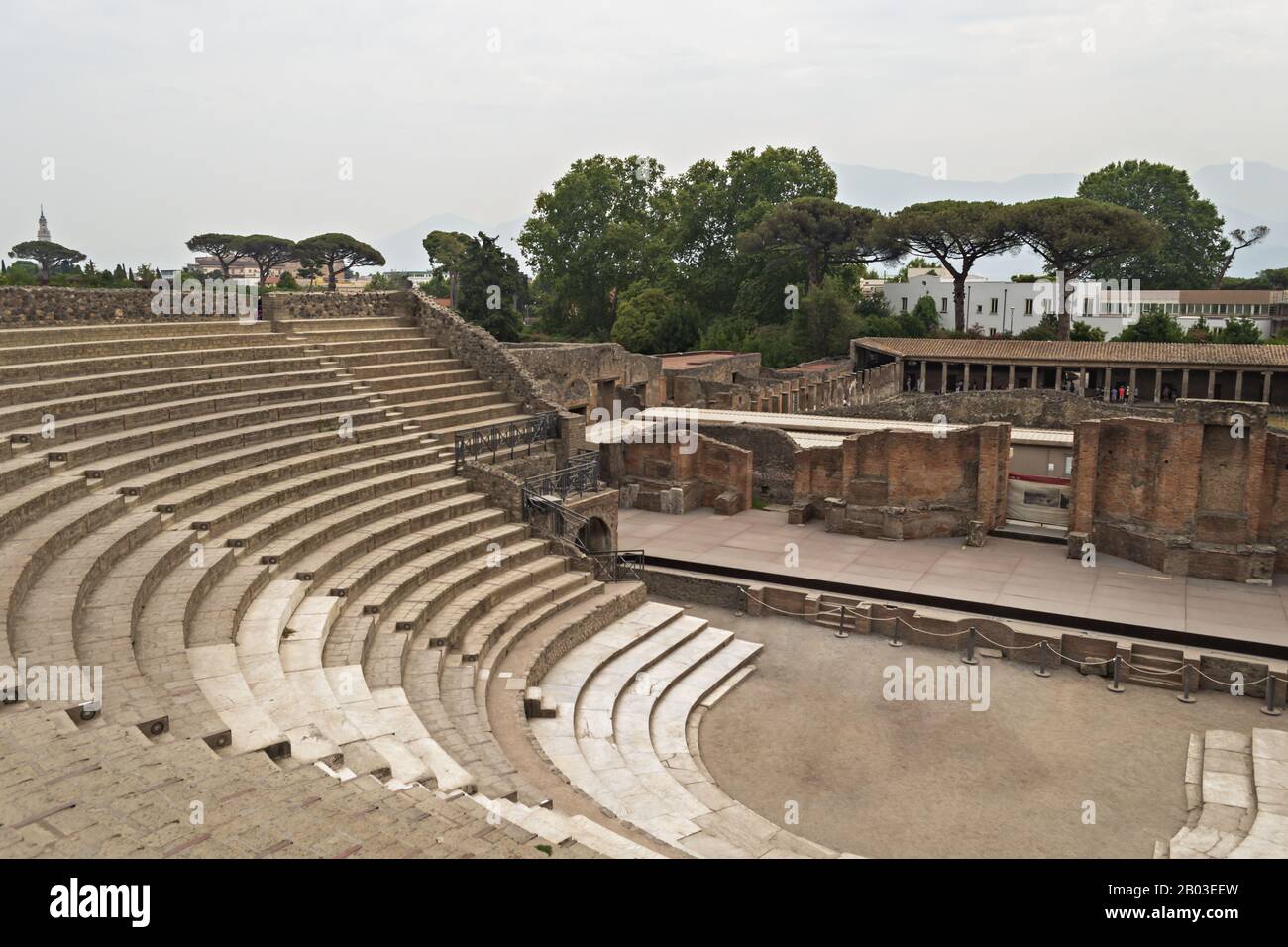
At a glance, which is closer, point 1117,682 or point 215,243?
point 1117,682

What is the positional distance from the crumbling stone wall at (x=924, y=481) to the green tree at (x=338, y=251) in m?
41.9

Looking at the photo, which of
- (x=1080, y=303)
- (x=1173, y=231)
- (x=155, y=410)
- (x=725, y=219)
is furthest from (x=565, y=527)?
(x=1173, y=231)

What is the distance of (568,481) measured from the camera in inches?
755

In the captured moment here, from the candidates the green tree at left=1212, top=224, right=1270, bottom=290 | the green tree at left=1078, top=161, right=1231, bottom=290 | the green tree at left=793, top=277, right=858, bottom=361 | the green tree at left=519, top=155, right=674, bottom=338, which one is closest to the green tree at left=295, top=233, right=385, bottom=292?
the green tree at left=519, top=155, right=674, bottom=338

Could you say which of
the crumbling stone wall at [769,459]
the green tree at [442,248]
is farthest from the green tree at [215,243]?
the crumbling stone wall at [769,459]

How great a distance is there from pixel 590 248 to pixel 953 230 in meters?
20.0

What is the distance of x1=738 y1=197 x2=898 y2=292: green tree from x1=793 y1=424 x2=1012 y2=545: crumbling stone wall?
1370 inches

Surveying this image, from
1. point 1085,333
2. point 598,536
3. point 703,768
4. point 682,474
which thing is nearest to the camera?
point 703,768

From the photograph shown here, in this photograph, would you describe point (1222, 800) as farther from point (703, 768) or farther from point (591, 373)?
point (591, 373)

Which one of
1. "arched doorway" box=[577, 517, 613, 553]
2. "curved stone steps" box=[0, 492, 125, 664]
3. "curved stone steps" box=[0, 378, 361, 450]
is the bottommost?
"arched doorway" box=[577, 517, 613, 553]

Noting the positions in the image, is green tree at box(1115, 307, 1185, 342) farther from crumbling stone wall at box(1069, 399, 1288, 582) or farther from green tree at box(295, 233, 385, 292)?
green tree at box(295, 233, 385, 292)

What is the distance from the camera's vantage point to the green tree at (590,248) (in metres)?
55.5

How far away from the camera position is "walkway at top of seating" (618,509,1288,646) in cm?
1652

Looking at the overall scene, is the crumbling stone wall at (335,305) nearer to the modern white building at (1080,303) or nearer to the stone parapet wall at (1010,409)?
the stone parapet wall at (1010,409)
